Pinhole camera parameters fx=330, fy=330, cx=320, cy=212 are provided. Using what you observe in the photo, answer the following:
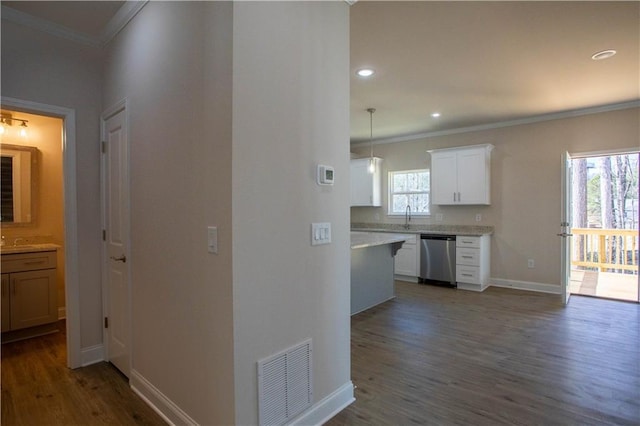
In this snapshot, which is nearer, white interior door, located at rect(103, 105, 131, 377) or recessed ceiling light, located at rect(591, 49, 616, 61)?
white interior door, located at rect(103, 105, 131, 377)

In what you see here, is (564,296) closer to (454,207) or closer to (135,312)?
(454,207)

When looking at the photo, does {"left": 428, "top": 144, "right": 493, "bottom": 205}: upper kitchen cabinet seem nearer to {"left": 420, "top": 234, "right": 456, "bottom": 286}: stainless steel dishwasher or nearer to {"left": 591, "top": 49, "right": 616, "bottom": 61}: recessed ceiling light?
{"left": 420, "top": 234, "right": 456, "bottom": 286}: stainless steel dishwasher

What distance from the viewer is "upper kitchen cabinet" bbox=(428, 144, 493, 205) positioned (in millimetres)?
5457

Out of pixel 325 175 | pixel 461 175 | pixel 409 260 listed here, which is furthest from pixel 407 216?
pixel 325 175

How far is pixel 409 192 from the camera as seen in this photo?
6621mm

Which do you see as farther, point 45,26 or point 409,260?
point 409,260

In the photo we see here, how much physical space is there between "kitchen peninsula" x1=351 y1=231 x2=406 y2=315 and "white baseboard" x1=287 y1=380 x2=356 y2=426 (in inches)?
68.1

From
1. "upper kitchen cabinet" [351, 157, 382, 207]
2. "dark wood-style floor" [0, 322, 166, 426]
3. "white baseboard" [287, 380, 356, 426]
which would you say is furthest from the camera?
"upper kitchen cabinet" [351, 157, 382, 207]

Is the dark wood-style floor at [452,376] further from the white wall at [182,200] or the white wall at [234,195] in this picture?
the white wall at [182,200]

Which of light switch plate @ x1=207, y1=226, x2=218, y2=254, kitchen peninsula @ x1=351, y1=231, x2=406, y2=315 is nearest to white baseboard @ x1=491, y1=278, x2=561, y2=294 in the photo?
kitchen peninsula @ x1=351, y1=231, x2=406, y2=315

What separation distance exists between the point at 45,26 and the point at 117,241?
5.81 ft

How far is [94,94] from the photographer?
113 inches

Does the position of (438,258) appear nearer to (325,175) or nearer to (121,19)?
(325,175)

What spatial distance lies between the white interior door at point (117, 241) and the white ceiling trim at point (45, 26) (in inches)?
27.4
